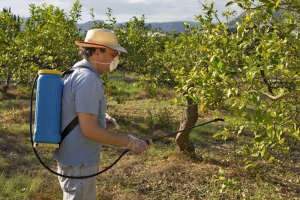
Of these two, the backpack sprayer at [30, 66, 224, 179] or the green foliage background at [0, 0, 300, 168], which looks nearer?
the backpack sprayer at [30, 66, 224, 179]

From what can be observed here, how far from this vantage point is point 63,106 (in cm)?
256

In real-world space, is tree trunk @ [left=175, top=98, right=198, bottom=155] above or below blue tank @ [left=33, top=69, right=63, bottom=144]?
below

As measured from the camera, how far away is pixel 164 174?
520cm

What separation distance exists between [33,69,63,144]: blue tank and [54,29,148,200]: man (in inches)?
2.5

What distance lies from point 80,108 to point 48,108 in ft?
0.74

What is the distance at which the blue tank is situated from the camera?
8.15 feet

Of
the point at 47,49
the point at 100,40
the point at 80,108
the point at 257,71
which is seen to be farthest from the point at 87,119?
the point at 47,49

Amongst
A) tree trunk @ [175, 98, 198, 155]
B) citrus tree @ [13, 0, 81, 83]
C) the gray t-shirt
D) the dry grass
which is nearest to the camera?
the gray t-shirt

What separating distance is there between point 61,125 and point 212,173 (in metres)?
3.08

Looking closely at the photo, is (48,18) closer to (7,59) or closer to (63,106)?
(7,59)

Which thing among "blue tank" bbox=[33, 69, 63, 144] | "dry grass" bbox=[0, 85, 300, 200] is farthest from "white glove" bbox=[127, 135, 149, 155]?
"dry grass" bbox=[0, 85, 300, 200]

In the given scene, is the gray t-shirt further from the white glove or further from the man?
the white glove

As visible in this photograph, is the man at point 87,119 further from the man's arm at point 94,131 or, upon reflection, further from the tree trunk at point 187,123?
the tree trunk at point 187,123

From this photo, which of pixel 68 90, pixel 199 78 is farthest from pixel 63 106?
pixel 199 78
